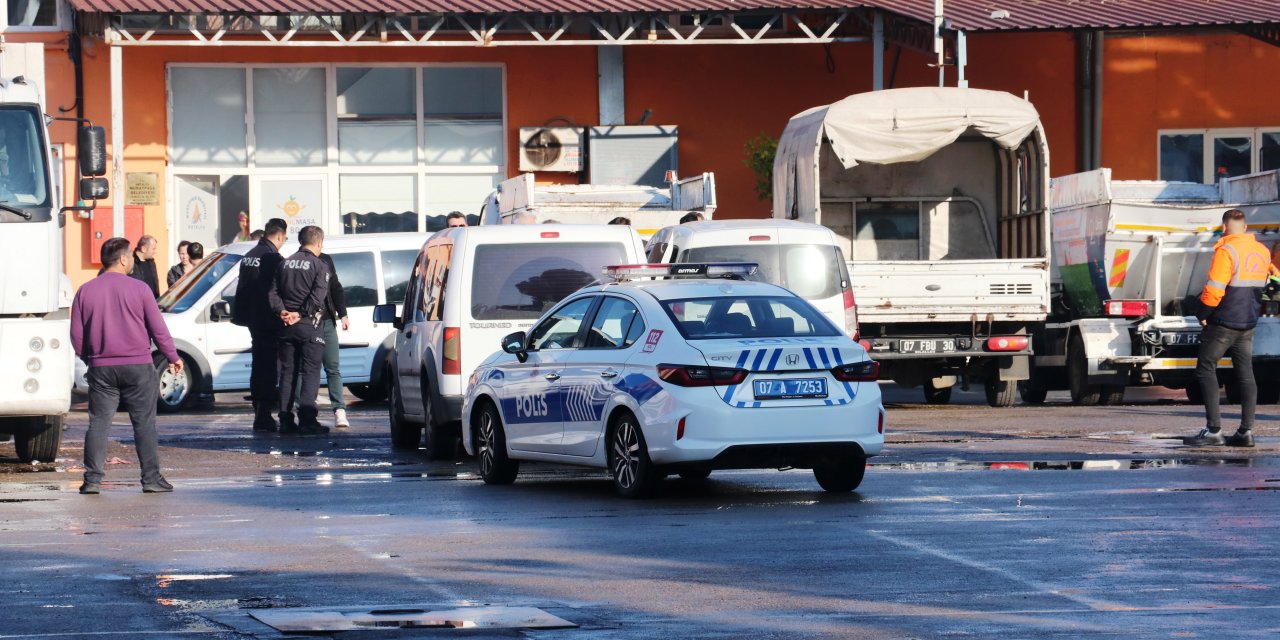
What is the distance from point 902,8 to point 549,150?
251 inches

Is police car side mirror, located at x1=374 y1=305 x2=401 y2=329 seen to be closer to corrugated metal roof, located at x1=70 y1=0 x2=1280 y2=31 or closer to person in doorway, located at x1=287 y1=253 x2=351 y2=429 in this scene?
person in doorway, located at x1=287 y1=253 x2=351 y2=429

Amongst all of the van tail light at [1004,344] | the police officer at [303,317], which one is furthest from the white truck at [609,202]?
the police officer at [303,317]

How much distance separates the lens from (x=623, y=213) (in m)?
26.4

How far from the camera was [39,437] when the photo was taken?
631 inches

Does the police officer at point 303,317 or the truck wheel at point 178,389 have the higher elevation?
the police officer at point 303,317

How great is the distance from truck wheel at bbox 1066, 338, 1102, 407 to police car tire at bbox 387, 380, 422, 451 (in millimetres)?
7752

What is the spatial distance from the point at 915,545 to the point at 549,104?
79.6ft

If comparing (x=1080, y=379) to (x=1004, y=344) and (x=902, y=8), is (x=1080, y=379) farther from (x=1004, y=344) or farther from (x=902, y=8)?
(x=902, y=8)

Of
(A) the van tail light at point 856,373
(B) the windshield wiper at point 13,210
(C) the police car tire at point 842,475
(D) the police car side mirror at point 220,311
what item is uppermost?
(B) the windshield wiper at point 13,210

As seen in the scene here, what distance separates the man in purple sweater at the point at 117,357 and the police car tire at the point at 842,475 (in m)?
4.26

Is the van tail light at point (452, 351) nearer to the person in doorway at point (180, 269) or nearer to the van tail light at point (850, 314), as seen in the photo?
the van tail light at point (850, 314)

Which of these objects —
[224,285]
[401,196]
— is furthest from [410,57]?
[224,285]

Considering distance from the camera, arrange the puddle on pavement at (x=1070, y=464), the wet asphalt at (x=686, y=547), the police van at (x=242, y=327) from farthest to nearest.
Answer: the police van at (x=242, y=327)
the puddle on pavement at (x=1070, y=464)
the wet asphalt at (x=686, y=547)

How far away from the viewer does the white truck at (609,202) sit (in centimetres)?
2539
